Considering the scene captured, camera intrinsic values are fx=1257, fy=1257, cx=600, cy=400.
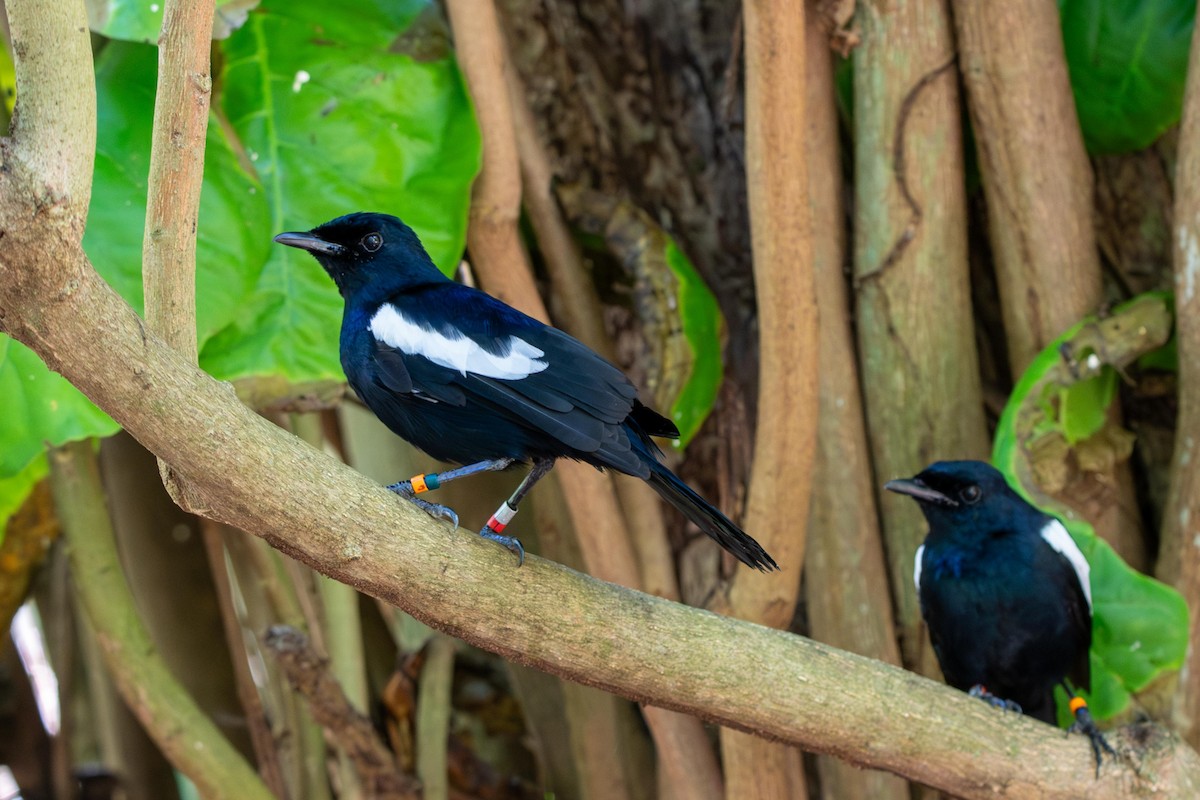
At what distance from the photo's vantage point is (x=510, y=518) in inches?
95.3

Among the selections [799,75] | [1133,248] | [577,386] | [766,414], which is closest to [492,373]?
[577,386]

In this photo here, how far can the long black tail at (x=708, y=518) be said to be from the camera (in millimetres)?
2342

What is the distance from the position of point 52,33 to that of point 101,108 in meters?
1.63

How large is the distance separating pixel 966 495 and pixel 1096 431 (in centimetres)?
50

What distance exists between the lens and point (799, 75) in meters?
2.88

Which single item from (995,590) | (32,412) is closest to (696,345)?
(995,590)

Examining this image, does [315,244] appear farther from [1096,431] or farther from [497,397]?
[1096,431]

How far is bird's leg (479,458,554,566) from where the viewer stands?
2236mm

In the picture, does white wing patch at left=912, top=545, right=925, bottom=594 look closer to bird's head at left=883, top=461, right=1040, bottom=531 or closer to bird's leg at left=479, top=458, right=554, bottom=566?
bird's head at left=883, top=461, right=1040, bottom=531

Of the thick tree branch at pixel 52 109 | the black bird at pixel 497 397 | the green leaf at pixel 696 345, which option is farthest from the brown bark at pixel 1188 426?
the thick tree branch at pixel 52 109

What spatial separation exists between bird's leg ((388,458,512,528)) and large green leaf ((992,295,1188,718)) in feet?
5.05

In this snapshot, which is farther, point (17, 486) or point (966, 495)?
point (17, 486)

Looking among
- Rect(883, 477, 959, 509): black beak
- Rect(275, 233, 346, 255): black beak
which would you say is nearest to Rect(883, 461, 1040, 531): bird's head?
Rect(883, 477, 959, 509): black beak

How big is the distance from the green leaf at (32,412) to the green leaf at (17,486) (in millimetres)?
719
